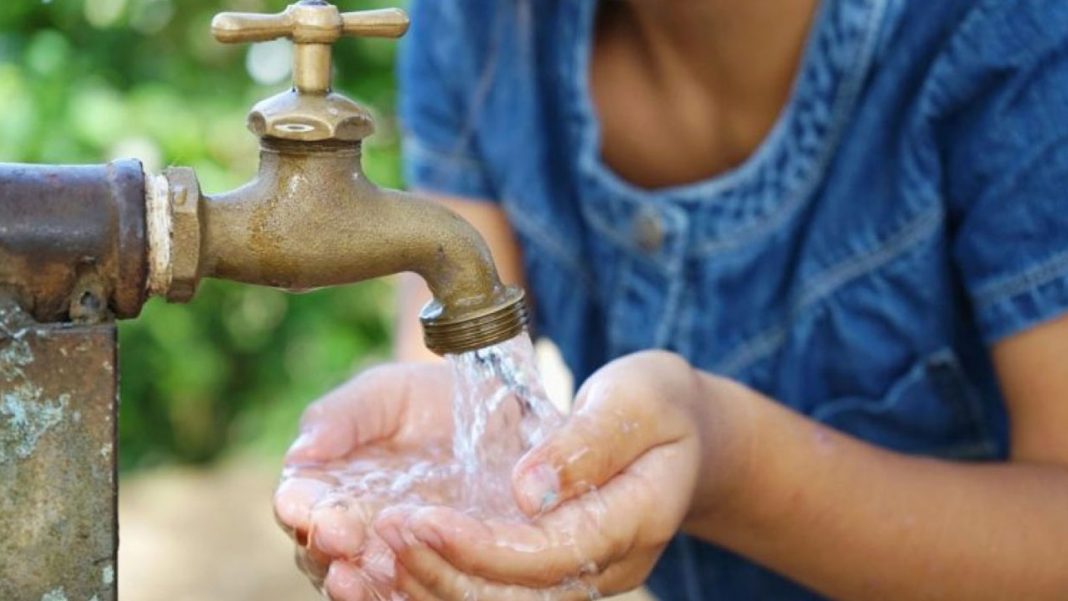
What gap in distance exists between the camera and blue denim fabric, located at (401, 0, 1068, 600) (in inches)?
57.0

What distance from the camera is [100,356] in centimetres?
100

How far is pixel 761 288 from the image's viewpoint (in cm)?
174

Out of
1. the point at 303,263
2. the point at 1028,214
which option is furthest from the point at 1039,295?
the point at 303,263

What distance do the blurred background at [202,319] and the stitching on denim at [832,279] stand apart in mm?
1369

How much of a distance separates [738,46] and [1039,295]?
0.45m

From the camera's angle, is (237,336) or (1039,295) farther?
(237,336)

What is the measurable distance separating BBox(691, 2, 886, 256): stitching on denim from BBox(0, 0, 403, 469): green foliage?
1361 millimetres

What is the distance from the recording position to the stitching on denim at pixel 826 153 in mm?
1569

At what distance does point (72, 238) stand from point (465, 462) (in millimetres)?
506

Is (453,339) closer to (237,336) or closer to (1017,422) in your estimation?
(1017,422)

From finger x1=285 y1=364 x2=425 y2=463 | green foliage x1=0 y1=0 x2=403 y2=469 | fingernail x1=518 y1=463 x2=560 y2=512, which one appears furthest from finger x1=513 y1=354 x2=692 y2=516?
green foliage x1=0 y1=0 x2=403 y2=469

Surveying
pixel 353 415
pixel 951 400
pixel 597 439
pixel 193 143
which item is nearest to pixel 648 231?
pixel 951 400

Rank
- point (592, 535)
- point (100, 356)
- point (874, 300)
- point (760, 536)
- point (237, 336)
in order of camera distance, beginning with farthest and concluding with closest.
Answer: point (237, 336) < point (874, 300) < point (760, 536) < point (592, 535) < point (100, 356)

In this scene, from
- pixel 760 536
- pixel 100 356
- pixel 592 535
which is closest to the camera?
pixel 100 356
